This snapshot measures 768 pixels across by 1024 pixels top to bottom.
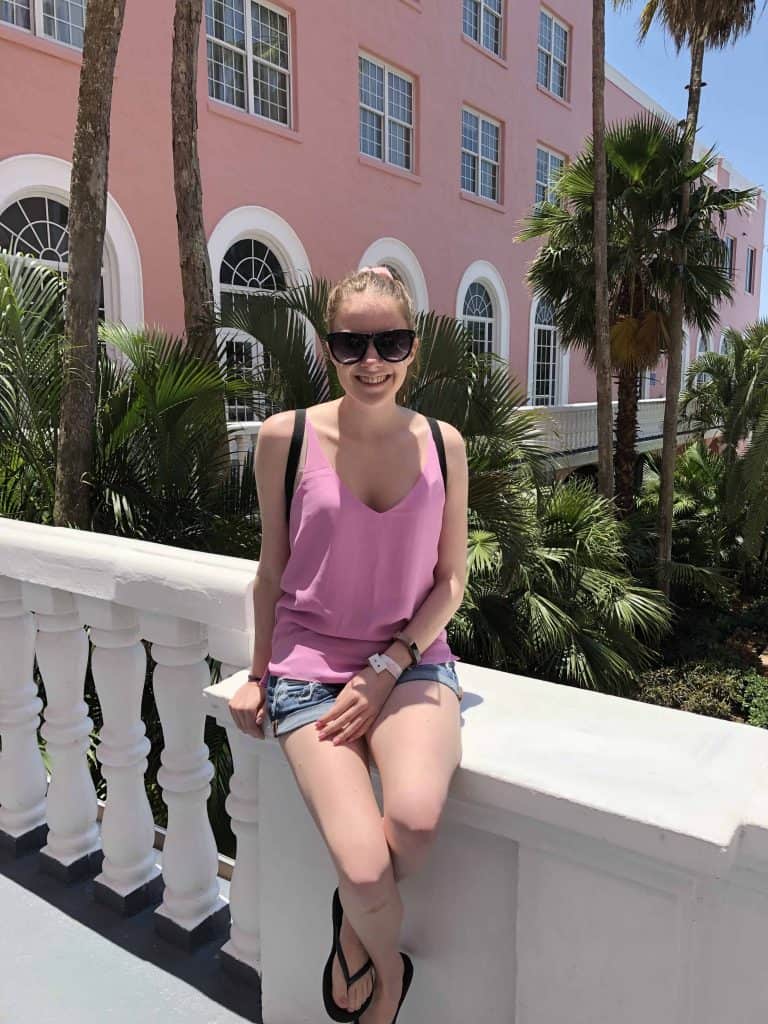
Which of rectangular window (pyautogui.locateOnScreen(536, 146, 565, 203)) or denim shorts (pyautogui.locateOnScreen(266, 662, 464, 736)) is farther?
rectangular window (pyautogui.locateOnScreen(536, 146, 565, 203))

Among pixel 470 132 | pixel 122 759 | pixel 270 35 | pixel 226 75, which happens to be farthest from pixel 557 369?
pixel 122 759

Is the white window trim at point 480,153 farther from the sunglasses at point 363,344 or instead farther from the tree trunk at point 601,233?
the sunglasses at point 363,344

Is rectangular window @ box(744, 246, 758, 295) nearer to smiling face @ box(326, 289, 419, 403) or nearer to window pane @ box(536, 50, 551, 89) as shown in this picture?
window pane @ box(536, 50, 551, 89)

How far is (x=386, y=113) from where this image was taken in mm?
14836

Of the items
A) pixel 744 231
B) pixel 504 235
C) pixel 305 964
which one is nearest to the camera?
pixel 305 964

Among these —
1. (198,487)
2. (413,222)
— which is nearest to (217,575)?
(198,487)

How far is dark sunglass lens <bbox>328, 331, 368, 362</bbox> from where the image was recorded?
153 cm

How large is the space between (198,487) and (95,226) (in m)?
1.68

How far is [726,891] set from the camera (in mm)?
1078

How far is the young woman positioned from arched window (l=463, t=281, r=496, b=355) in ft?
55.4

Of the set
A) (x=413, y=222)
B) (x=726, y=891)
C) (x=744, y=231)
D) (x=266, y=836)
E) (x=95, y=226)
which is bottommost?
(x=266, y=836)

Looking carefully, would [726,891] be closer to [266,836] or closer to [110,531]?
[266,836]

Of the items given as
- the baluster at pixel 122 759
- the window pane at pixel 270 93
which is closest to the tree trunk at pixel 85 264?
the baluster at pixel 122 759

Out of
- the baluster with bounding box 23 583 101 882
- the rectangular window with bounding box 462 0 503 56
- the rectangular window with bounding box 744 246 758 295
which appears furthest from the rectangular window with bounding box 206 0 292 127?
the rectangular window with bounding box 744 246 758 295
